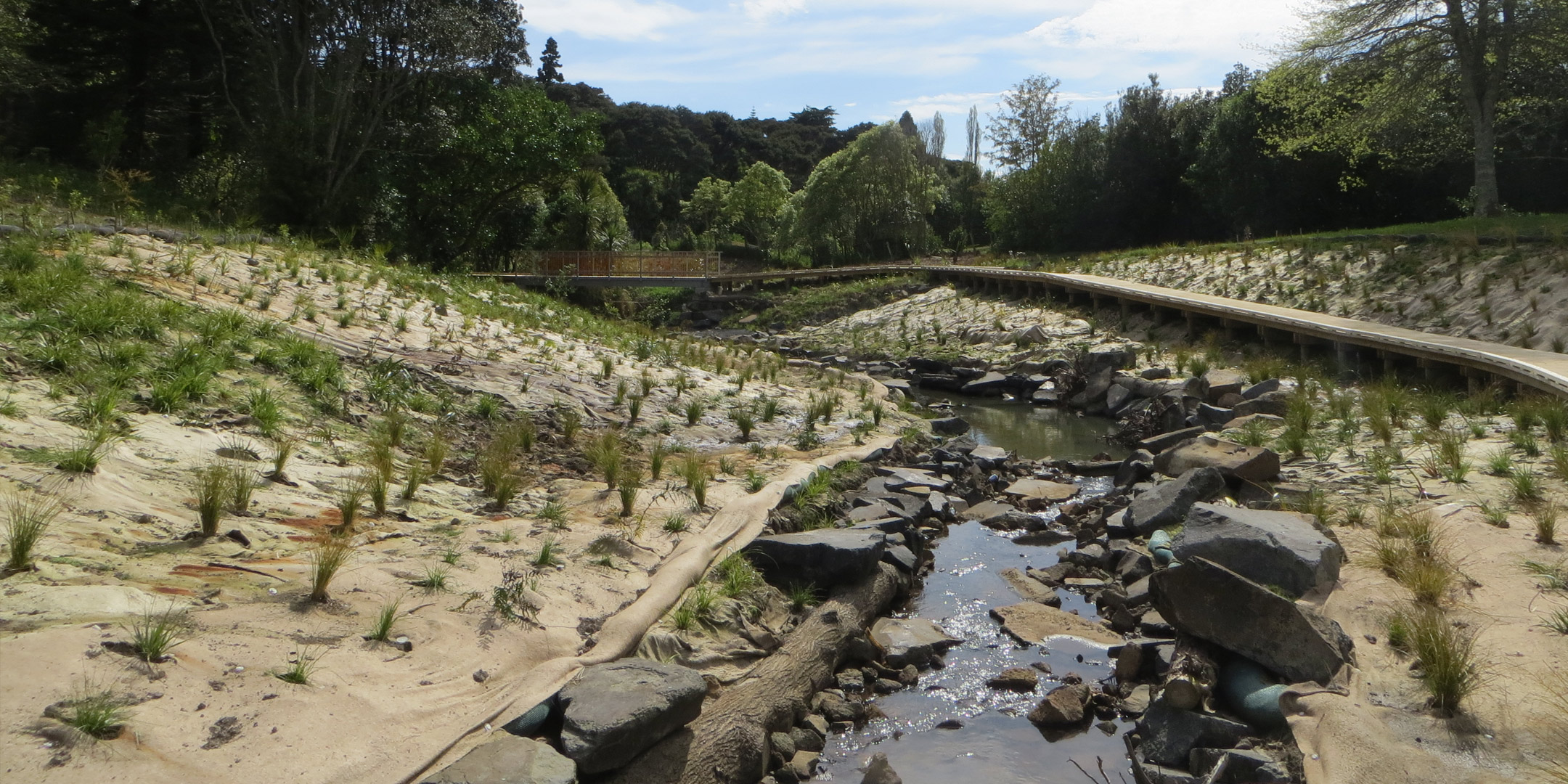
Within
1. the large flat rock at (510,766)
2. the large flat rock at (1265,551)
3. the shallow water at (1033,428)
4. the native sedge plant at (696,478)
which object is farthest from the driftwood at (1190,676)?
the shallow water at (1033,428)

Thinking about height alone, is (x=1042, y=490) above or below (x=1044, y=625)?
below

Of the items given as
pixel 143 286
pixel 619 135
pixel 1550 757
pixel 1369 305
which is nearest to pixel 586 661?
pixel 1550 757

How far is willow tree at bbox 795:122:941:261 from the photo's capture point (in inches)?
1897

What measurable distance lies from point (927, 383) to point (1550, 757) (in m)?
18.7

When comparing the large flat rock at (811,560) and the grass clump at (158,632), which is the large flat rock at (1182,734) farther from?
the grass clump at (158,632)

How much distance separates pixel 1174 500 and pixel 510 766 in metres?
6.77

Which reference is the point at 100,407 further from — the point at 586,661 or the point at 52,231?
the point at 52,231

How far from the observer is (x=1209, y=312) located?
769 inches

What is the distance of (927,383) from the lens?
22969 mm

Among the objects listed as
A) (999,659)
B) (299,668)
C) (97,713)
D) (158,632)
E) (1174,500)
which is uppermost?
(158,632)

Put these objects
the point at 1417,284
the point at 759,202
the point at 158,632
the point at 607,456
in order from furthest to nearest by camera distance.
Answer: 1. the point at 759,202
2. the point at 1417,284
3. the point at 607,456
4. the point at 158,632

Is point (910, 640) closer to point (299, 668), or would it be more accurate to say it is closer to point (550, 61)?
→ point (299, 668)

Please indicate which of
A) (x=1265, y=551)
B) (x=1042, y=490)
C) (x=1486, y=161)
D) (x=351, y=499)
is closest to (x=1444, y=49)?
(x=1486, y=161)

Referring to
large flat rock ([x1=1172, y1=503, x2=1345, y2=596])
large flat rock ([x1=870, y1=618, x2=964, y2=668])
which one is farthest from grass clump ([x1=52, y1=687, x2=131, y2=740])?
large flat rock ([x1=1172, y1=503, x2=1345, y2=596])
